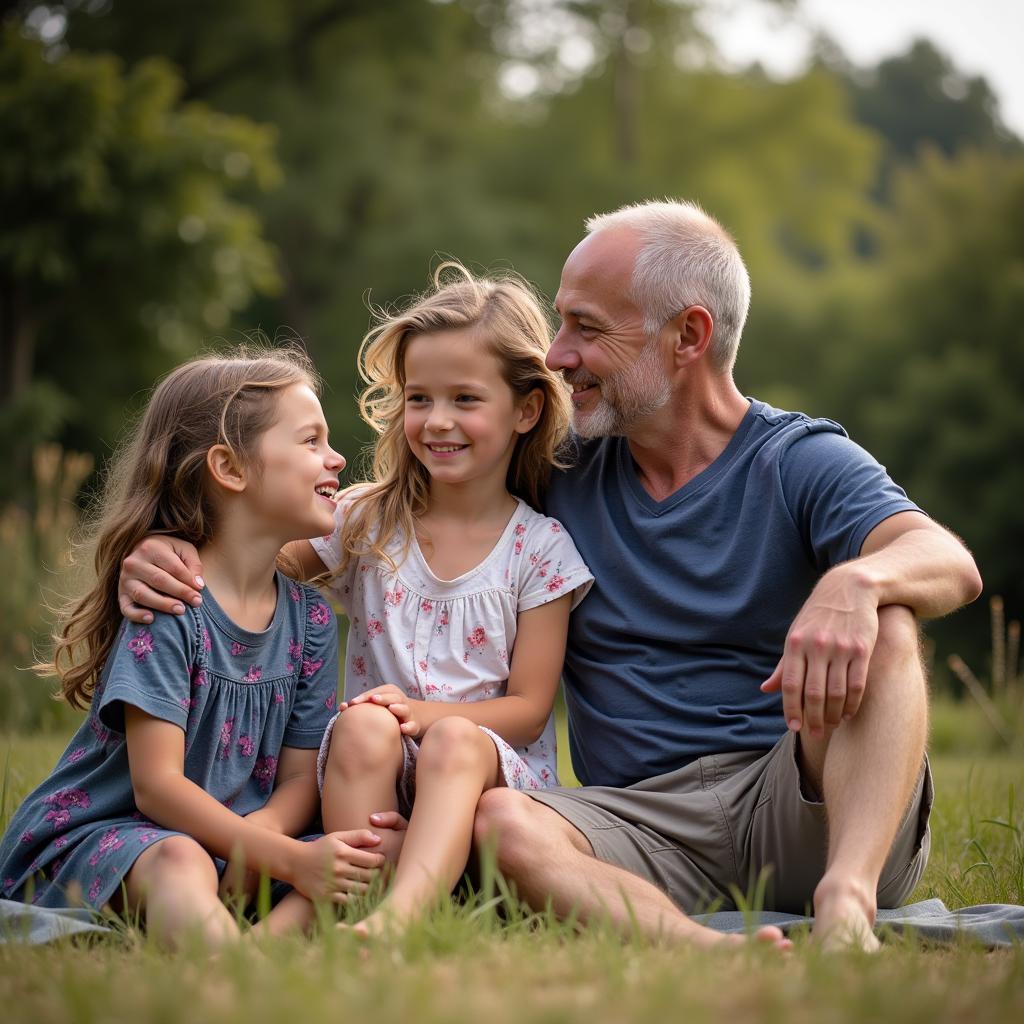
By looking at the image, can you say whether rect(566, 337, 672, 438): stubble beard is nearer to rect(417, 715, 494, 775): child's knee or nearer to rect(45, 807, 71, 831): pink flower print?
rect(417, 715, 494, 775): child's knee

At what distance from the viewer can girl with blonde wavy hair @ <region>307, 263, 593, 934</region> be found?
3.01m

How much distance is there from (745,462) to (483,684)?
0.82 meters

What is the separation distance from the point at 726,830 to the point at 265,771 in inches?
40.5

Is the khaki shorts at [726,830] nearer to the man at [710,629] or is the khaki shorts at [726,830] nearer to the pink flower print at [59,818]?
the man at [710,629]

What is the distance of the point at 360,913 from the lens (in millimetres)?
2436

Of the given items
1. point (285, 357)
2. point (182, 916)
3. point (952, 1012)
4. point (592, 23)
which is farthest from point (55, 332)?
point (952, 1012)

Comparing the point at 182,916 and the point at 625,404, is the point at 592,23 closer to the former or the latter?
A: the point at 625,404

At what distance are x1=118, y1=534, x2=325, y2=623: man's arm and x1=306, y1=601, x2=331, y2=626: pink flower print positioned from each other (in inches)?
12.8

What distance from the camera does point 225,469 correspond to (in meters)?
2.94

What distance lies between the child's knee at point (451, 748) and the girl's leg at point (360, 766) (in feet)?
0.30

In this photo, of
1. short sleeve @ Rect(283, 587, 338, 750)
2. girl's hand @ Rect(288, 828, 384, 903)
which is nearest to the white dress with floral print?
short sleeve @ Rect(283, 587, 338, 750)

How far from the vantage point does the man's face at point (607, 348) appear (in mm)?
3219

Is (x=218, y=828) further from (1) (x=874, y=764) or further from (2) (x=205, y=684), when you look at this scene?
(1) (x=874, y=764)

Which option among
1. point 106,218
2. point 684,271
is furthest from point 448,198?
point 684,271
